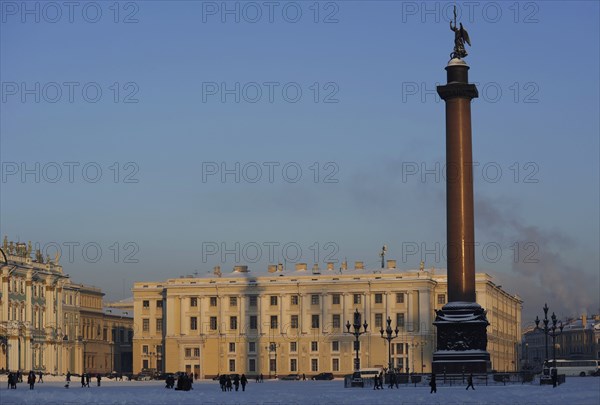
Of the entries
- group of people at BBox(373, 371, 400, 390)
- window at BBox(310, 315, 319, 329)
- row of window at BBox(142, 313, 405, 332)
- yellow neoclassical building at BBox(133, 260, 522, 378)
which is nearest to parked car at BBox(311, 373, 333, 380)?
yellow neoclassical building at BBox(133, 260, 522, 378)

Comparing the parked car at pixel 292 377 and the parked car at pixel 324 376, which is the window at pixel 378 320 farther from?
the parked car at pixel 324 376

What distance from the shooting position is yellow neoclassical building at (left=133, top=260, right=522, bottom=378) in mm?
142375

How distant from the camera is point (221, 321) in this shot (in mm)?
148625

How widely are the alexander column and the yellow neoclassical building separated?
7000 centimetres

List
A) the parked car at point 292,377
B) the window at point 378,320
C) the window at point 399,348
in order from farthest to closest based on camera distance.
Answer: the window at point 378,320
the window at point 399,348
the parked car at point 292,377

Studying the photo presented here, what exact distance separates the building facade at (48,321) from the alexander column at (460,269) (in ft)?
171

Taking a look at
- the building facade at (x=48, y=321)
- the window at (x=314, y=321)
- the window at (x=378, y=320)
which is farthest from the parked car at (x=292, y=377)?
the building facade at (x=48, y=321)

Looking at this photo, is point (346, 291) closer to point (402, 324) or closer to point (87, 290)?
point (402, 324)

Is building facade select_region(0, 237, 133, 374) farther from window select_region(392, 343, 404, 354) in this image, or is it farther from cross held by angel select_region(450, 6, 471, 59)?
cross held by angel select_region(450, 6, 471, 59)

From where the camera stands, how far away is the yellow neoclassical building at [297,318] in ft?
467

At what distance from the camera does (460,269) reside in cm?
7075

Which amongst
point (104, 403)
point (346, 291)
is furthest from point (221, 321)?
point (104, 403)

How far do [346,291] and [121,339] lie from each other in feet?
158

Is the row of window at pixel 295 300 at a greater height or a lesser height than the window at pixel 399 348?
greater
